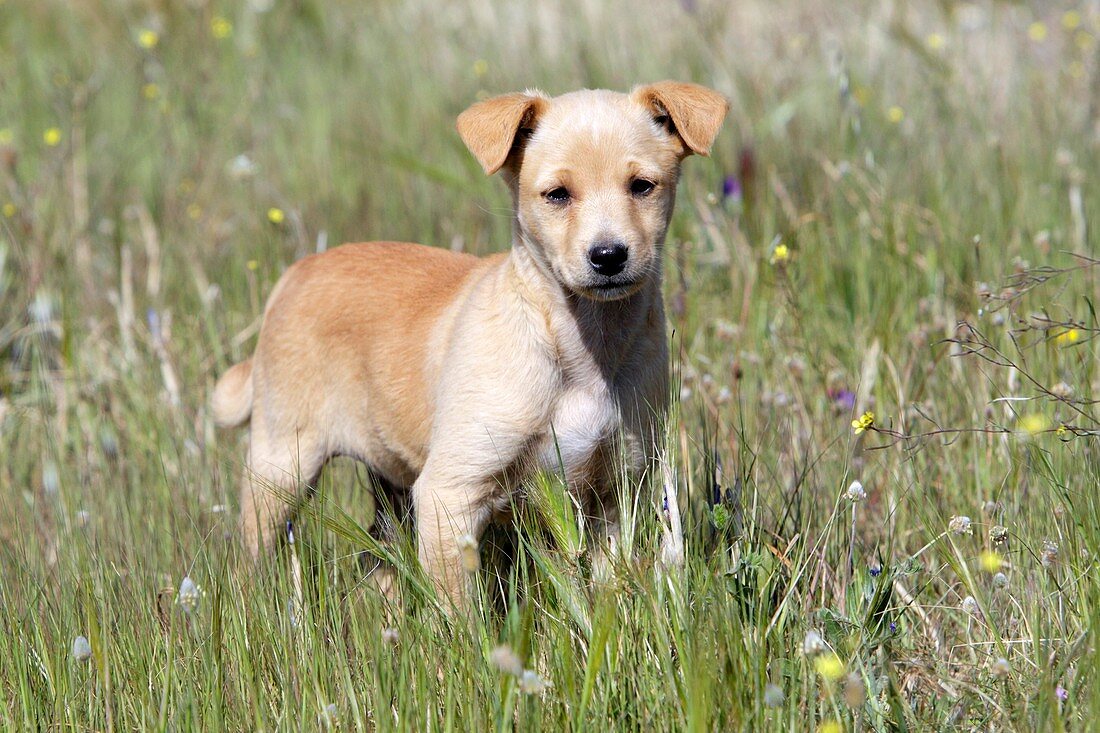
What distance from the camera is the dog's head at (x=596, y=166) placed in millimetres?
3191

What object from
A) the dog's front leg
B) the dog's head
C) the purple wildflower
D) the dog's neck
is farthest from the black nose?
the purple wildflower

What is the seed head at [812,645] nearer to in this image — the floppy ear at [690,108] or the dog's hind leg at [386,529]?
the dog's hind leg at [386,529]

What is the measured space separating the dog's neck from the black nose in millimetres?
230

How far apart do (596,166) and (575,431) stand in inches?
28.2

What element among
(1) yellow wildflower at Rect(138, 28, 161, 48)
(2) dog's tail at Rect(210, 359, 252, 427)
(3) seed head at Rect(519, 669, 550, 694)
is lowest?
(2) dog's tail at Rect(210, 359, 252, 427)

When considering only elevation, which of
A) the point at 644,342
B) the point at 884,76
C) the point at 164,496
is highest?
the point at 884,76

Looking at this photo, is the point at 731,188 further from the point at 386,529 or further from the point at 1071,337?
the point at 386,529

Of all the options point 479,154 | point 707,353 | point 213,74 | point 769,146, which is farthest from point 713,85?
point 479,154

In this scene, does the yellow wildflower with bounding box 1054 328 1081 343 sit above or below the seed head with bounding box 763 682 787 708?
above

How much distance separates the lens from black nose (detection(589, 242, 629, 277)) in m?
3.13

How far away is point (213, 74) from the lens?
766 cm

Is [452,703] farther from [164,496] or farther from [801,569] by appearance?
[164,496]

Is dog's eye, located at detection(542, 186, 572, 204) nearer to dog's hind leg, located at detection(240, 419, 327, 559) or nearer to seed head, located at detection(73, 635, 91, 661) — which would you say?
dog's hind leg, located at detection(240, 419, 327, 559)

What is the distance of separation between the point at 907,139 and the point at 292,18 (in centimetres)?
467
